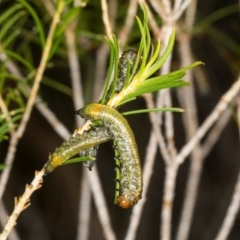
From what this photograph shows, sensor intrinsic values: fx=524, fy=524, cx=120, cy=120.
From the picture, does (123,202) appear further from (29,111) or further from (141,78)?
(29,111)

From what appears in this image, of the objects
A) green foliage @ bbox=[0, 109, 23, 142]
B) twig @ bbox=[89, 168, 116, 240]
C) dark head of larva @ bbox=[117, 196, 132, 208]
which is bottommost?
twig @ bbox=[89, 168, 116, 240]

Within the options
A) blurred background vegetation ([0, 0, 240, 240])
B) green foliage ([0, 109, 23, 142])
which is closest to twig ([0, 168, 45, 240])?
Answer: green foliage ([0, 109, 23, 142])

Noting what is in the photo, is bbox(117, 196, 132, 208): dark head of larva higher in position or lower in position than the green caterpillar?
lower

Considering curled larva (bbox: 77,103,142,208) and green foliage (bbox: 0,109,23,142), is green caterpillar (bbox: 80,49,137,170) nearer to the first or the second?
curled larva (bbox: 77,103,142,208)

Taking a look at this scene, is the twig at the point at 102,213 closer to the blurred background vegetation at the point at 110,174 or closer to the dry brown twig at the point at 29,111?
the dry brown twig at the point at 29,111

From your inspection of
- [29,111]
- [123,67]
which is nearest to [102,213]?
[29,111]

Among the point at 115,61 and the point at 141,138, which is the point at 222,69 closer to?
the point at 141,138

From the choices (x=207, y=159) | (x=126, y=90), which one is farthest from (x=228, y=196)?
(x=126, y=90)
